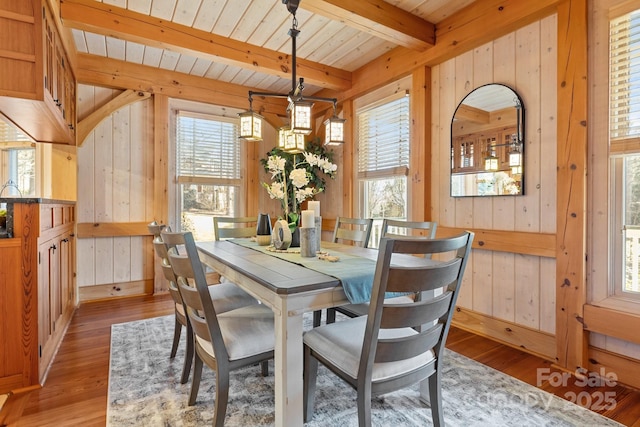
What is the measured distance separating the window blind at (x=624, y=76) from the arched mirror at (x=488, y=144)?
1.78 feet

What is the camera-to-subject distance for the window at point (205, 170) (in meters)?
4.23

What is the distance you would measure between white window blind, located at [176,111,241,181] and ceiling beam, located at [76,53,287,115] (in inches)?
10.3

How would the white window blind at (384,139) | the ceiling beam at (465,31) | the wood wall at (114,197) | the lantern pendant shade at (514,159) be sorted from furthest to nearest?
the wood wall at (114,197)
the white window blind at (384,139)
the lantern pendant shade at (514,159)
the ceiling beam at (465,31)

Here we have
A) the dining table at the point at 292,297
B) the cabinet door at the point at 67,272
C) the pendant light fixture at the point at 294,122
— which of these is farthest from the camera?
the cabinet door at the point at 67,272

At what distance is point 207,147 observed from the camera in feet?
14.4

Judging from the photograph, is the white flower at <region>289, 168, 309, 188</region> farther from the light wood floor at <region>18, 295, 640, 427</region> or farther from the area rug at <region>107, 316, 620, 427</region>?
the light wood floor at <region>18, 295, 640, 427</region>

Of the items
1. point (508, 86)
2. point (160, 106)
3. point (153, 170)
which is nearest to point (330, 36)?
point (508, 86)

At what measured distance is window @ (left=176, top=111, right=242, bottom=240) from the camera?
4.23 m

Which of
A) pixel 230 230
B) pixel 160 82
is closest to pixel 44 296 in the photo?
pixel 230 230

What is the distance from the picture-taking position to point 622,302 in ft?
6.48

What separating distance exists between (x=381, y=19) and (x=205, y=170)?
9.30ft

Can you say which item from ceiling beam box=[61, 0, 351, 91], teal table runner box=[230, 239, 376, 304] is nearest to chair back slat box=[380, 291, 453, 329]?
teal table runner box=[230, 239, 376, 304]

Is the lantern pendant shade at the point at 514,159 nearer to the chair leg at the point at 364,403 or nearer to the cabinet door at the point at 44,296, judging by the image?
the chair leg at the point at 364,403

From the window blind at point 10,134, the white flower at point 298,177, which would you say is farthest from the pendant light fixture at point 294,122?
the window blind at point 10,134
